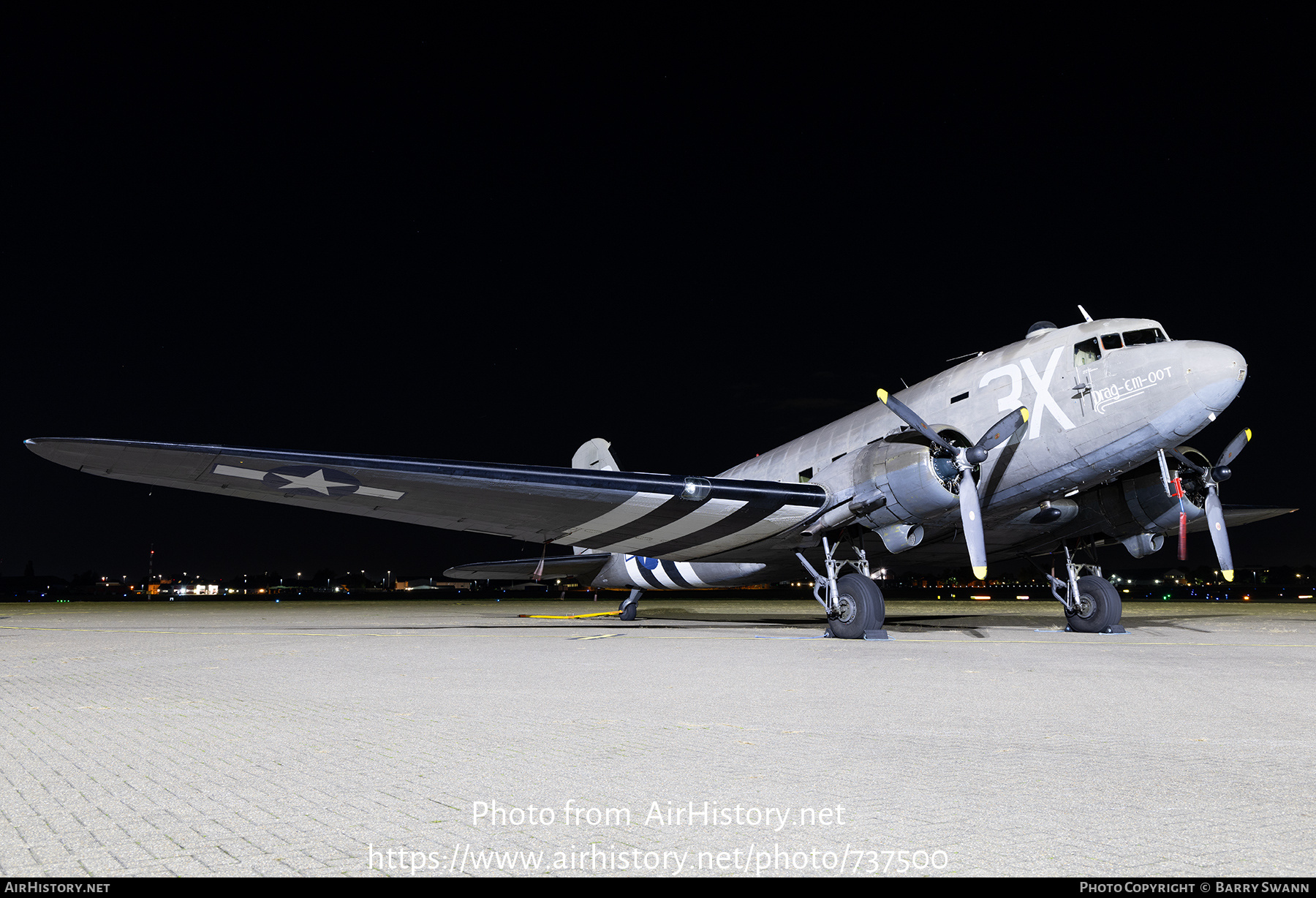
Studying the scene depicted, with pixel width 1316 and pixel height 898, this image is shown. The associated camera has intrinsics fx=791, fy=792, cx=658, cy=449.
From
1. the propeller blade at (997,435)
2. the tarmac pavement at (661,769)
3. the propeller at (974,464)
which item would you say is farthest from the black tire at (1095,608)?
the tarmac pavement at (661,769)

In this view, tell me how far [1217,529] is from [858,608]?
329 inches

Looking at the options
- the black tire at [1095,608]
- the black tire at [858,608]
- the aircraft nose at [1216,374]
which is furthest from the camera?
the black tire at [1095,608]

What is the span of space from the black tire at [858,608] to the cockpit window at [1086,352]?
5979 mm

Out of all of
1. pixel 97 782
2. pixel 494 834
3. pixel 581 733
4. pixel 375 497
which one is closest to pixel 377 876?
pixel 494 834

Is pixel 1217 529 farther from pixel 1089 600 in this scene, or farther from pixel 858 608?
pixel 858 608

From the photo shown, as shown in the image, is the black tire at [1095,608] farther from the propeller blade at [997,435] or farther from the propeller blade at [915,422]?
the propeller blade at [915,422]

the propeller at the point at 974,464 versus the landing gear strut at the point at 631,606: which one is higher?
the propeller at the point at 974,464

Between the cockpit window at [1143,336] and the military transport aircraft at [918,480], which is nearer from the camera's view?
the military transport aircraft at [918,480]

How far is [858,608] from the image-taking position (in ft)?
55.0

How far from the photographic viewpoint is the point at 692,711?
784cm

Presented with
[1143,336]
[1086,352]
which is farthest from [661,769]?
[1143,336]

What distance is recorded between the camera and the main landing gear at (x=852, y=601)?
1666cm

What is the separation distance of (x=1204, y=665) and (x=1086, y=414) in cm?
483

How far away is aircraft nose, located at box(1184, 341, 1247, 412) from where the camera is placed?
535 inches
